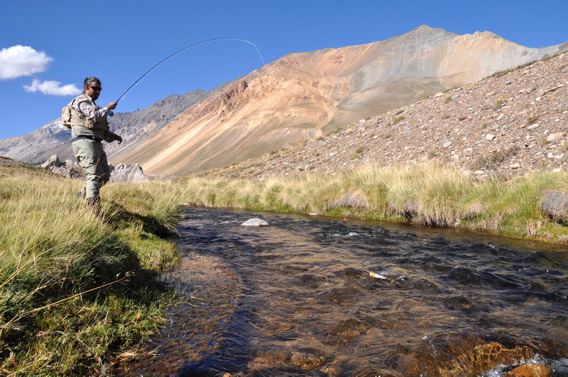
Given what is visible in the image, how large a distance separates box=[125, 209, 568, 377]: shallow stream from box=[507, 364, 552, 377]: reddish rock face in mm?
63

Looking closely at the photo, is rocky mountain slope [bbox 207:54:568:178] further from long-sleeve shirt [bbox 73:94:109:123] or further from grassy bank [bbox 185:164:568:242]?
long-sleeve shirt [bbox 73:94:109:123]

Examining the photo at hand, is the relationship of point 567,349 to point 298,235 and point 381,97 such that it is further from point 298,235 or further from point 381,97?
point 381,97

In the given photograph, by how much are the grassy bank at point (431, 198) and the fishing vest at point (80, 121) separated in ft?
23.9

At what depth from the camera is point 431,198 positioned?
841cm

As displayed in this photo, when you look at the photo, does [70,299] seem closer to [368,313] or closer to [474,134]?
[368,313]

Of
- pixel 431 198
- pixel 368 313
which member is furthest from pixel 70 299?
pixel 431 198

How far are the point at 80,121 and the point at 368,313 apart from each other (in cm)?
475

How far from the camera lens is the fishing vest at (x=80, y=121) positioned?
5000mm

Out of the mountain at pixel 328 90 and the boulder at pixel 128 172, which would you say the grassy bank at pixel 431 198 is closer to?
the boulder at pixel 128 172

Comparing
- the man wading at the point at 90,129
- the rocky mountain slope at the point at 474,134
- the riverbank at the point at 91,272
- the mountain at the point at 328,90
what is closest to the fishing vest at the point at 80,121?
the man wading at the point at 90,129

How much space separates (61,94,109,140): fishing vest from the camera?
16.4ft

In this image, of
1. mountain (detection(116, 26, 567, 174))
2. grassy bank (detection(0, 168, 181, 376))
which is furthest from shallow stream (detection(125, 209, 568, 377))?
mountain (detection(116, 26, 567, 174))

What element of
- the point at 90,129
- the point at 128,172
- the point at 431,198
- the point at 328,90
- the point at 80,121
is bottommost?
the point at 431,198

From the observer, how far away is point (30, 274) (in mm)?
2387
